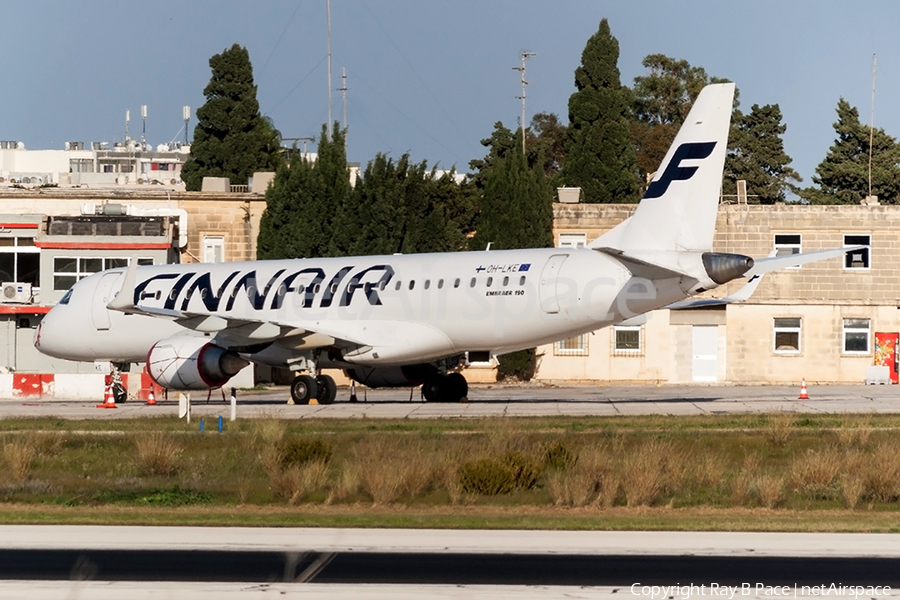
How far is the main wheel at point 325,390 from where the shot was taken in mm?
32438

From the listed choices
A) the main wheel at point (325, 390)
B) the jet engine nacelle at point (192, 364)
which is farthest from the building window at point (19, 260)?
the main wheel at point (325, 390)

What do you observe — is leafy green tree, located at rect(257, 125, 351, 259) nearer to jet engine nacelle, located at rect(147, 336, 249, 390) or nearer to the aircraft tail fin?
jet engine nacelle, located at rect(147, 336, 249, 390)

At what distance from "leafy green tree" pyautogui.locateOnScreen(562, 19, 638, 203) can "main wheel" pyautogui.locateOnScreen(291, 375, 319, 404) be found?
40.9 meters

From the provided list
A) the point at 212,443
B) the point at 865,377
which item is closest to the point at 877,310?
the point at 865,377

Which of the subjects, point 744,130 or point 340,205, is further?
point 744,130

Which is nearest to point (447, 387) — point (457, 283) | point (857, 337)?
point (457, 283)

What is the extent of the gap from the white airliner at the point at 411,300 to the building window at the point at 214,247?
14.6 m

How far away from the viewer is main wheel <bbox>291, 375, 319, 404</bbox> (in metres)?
32.2

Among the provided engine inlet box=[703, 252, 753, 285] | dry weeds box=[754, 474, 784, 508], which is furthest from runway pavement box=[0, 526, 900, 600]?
engine inlet box=[703, 252, 753, 285]

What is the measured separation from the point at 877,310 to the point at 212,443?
32.5 meters

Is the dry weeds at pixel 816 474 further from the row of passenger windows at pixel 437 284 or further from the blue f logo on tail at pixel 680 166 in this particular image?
the row of passenger windows at pixel 437 284

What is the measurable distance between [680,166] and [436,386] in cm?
992

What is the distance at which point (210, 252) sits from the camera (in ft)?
169

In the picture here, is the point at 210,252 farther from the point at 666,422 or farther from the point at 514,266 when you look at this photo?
the point at 666,422
